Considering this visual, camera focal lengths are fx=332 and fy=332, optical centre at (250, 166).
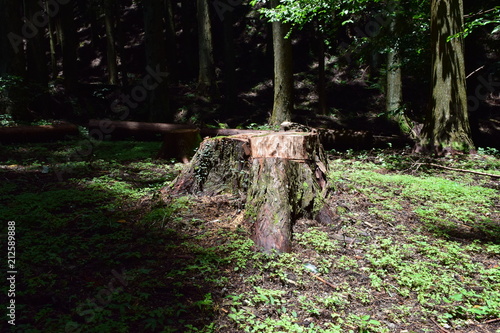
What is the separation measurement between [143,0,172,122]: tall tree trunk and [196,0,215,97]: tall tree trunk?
5209 millimetres

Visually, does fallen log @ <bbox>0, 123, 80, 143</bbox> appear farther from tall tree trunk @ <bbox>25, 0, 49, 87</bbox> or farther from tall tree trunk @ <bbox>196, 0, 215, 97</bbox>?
tall tree trunk @ <bbox>196, 0, 215, 97</bbox>

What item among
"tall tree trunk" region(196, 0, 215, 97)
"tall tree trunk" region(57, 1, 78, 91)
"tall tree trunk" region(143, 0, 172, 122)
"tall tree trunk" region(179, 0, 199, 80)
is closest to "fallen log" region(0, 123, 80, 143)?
"tall tree trunk" region(143, 0, 172, 122)

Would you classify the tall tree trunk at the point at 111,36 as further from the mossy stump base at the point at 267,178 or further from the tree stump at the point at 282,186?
the tree stump at the point at 282,186

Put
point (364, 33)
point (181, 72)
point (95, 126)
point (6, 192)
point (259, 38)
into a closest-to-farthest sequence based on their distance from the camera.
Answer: point (6, 192) < point (95, 126) < point (364, 33) < point (181, 72) < point (259, 38)

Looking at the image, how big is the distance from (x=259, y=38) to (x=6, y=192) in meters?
21.4

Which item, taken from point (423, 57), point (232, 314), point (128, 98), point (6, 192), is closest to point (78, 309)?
point (232, 314)

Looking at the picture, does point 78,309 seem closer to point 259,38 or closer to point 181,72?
point 181,72

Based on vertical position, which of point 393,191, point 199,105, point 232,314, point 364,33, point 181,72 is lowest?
point 232,314

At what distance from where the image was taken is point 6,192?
518cm

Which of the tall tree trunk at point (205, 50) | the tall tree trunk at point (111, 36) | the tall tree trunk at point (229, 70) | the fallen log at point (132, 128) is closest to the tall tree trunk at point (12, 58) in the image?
the fallen log at point (132, 128)

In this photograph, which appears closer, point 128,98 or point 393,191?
point 393,191

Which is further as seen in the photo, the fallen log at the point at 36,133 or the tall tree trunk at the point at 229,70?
the tall tree trunk at the point at 229,70

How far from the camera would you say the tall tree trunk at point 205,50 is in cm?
1697

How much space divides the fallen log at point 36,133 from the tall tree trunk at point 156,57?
2.92 m
